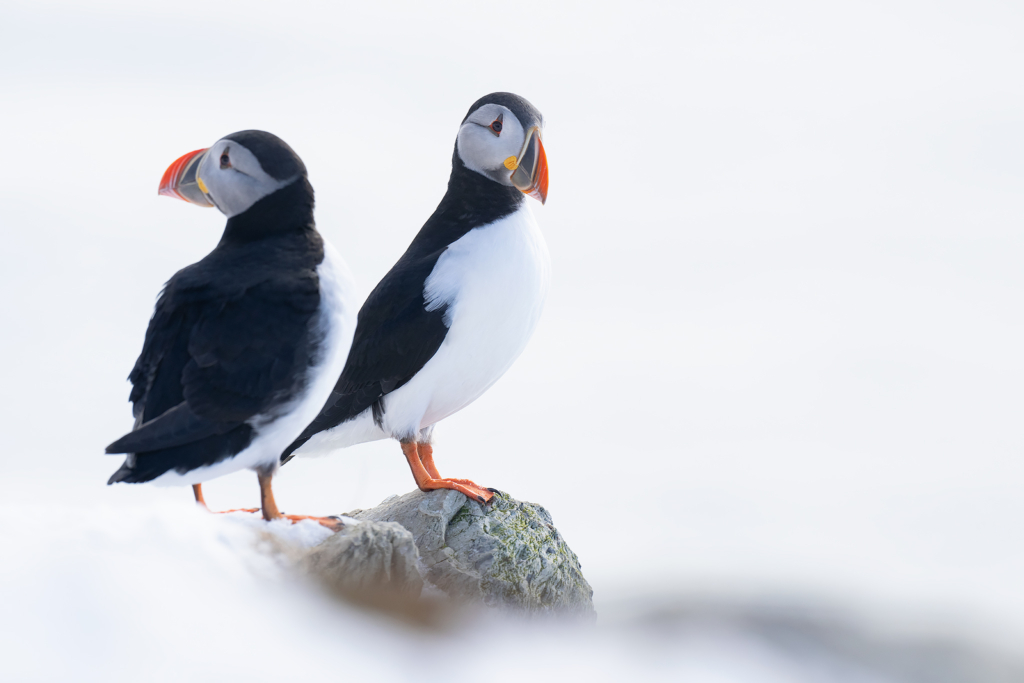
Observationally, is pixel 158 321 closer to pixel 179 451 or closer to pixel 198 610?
pixel 179 451

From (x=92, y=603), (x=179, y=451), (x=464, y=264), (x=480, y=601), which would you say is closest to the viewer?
(x=92, y=603)

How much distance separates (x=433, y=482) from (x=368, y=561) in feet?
4.54

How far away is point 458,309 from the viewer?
612 centimetres

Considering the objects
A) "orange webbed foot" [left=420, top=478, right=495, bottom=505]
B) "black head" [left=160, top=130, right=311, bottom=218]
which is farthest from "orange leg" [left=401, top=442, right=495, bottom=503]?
"black head" [left=160, top=130, right=311, bottom=218]

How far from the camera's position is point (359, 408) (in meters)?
6.22

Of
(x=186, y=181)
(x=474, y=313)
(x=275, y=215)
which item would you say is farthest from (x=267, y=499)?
(x=474, y=313)

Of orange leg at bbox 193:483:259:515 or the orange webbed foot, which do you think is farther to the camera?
the orange webbed foot

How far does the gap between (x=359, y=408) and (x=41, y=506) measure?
2042 mm

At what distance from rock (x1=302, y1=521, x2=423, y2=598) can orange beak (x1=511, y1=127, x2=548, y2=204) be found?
232 centimetres

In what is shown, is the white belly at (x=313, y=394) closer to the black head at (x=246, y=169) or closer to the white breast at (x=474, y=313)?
the black head at (x=246, y=169)

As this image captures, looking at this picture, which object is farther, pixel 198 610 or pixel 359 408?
pixel 359 408

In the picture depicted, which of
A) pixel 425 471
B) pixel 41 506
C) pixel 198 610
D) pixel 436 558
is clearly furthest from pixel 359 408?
A: pixel 198 610

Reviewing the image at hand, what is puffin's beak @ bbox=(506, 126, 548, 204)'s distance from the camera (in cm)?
618

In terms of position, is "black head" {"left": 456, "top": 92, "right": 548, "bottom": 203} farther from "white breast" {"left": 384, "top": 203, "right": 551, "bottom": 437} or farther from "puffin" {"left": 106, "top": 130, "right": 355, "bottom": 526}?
"puffin" {"left": 106, "top": 130, "right": 355, "bottom": 526}
